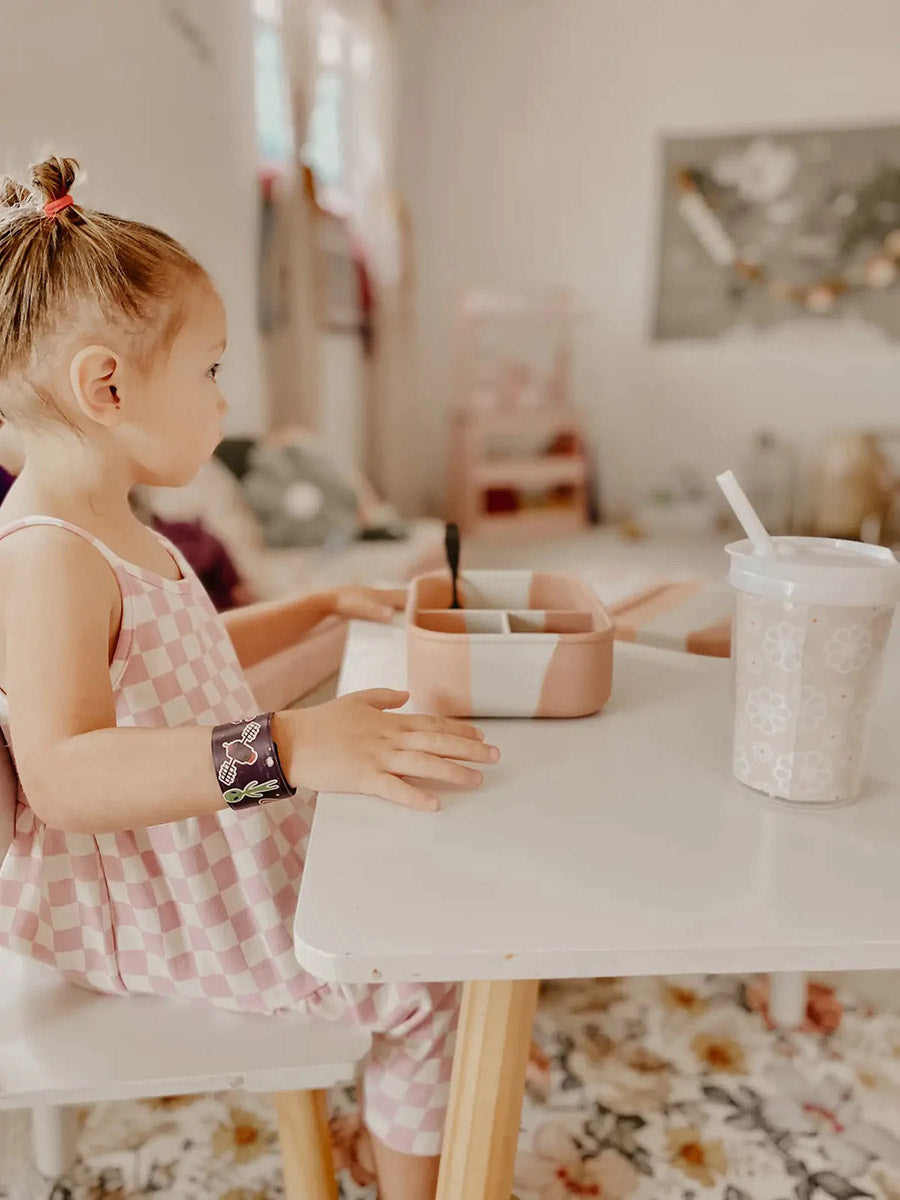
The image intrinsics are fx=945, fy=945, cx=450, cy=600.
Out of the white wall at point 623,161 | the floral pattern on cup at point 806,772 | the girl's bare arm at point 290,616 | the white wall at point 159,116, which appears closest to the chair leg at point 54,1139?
the girl's bare arm at point 290,616

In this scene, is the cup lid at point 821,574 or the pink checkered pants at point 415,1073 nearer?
the cup lid at point 821,574

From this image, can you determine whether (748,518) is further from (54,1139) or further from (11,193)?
(54,1139)

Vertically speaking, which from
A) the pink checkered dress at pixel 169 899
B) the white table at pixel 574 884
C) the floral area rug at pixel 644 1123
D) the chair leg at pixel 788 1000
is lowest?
the floral area rug at pixel 644 1123

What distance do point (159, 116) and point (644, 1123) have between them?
252cm

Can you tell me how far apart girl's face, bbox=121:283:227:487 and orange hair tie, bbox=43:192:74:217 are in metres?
0.10

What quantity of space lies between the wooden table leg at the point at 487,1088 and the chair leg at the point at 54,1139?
0.61 m

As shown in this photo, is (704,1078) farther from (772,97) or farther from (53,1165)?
(772,97)

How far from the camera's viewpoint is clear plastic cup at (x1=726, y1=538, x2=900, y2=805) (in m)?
0.54

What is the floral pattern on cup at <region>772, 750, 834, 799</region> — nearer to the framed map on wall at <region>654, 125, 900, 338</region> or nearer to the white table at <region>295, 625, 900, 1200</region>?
the white table at <region>295, 625, 900, 1200</region>

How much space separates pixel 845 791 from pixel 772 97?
15.0 feet

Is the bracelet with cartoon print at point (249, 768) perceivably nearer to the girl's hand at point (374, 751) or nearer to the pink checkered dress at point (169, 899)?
the girl's hand at point (374, 751)

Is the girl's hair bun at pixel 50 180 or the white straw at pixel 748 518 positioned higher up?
the girl's hair bun at pixel 50 180

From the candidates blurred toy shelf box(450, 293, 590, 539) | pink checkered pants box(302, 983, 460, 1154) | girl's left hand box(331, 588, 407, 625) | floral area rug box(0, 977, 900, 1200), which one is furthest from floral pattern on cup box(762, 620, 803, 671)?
blurred toy shelf box(450, 293, 590, 539)

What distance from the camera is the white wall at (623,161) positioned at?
13.9 ft
